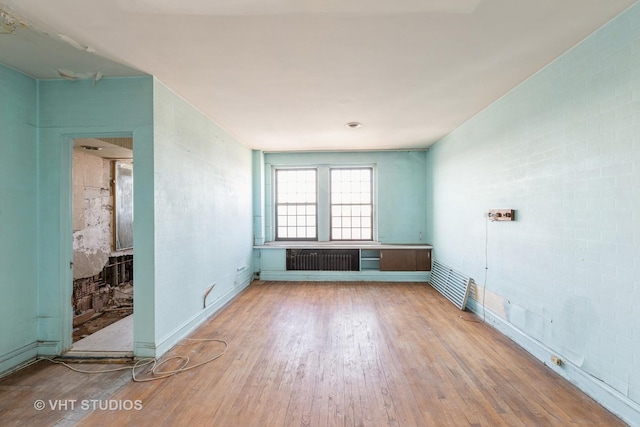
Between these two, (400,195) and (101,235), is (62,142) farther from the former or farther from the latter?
(400,195)

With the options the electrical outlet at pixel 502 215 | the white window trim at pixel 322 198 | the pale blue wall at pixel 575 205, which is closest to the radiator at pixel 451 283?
the pale blue wall at pixel 575 205

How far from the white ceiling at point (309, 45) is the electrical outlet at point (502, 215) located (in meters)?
1.42

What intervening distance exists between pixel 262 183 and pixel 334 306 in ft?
11.1

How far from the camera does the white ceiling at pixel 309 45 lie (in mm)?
2098

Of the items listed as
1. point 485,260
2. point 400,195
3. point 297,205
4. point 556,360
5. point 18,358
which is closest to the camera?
point 556,360

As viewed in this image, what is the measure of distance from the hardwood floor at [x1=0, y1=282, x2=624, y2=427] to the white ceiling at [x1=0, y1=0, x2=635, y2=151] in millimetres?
2879

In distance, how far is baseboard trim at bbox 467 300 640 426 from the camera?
7.12 feet

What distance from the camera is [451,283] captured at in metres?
5.31

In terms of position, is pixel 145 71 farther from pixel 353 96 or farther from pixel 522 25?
pixel 522 25

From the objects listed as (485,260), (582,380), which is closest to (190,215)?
(485,260)

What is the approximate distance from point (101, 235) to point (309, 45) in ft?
16.6

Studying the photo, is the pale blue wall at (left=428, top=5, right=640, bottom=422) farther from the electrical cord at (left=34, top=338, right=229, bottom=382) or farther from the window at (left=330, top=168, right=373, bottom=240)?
the electrical cord at (left=34, top=338, right=229, bottom=382)

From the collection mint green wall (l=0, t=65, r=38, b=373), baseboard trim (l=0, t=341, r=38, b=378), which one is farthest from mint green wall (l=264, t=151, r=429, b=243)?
baseboard trim (l=0, t=341, r=38, b=378)

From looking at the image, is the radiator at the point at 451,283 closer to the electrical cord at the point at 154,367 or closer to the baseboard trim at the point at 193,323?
the electrical cord at the point at 154,367
